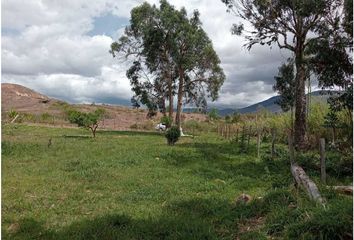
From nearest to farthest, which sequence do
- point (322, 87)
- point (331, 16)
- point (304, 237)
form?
1. point (304, 237)
2. point (322, 87)
3. point (331, 16)

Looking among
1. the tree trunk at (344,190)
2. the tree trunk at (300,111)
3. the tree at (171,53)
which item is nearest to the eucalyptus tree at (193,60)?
the tree at (171,53)

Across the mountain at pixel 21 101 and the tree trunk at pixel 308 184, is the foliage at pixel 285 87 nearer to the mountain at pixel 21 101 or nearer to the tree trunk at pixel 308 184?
the tree trunk at pixel 308 184

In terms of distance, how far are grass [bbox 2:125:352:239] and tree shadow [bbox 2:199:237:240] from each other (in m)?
0.02

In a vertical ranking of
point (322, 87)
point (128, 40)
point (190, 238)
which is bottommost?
point (190, 238)

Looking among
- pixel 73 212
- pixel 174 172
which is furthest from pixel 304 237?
pixel 174 172

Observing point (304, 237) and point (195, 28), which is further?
point (195, 28)

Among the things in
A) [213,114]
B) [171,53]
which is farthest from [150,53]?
[213,114]

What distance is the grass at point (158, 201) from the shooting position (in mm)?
6691

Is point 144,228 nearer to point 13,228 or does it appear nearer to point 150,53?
point 13,228

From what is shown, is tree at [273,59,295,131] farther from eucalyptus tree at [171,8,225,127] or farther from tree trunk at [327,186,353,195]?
tree trunk at [327,186,353,195]

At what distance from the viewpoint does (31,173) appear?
13.0 m

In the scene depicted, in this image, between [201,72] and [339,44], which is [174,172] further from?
[201,72]

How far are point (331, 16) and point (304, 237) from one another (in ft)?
44.8

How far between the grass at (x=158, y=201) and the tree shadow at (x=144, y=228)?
0.7 inches
